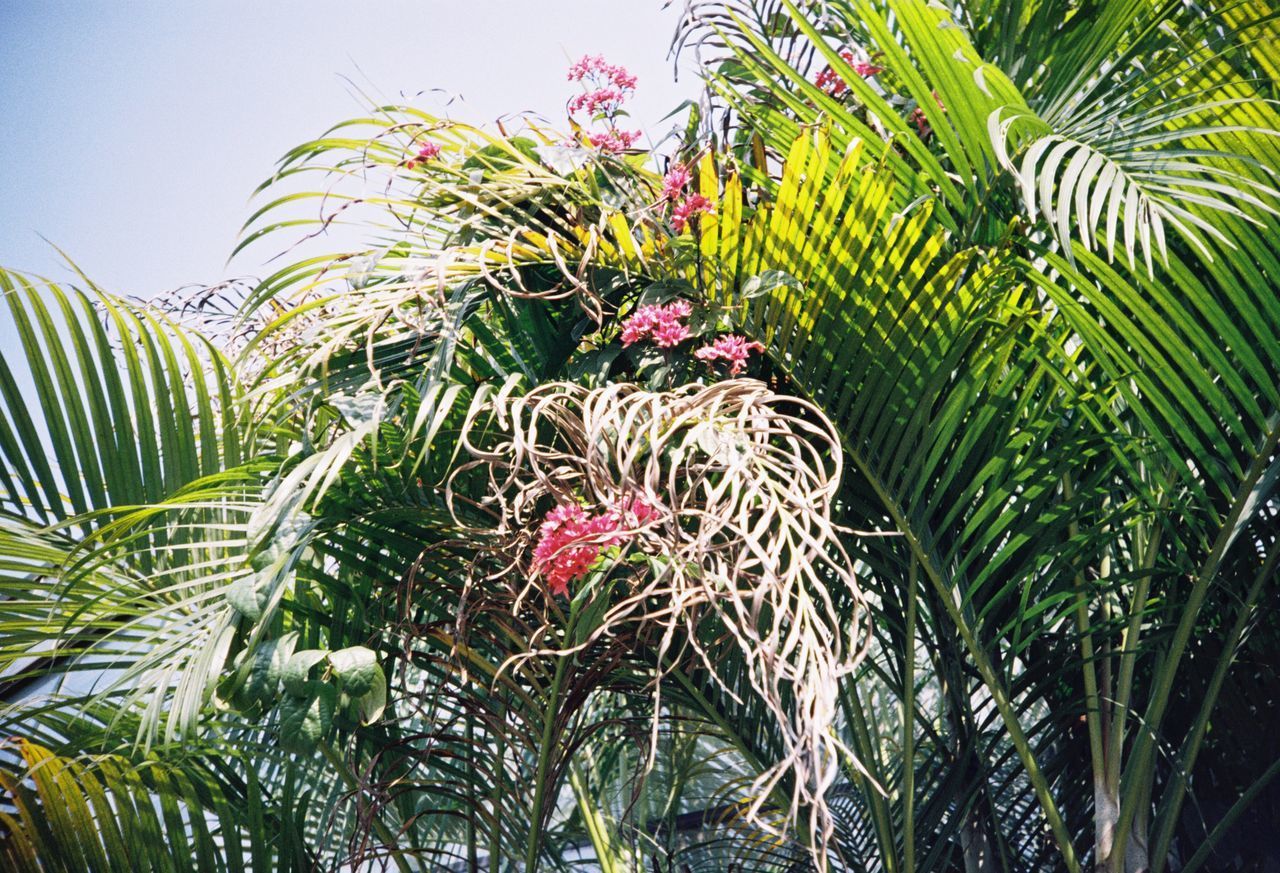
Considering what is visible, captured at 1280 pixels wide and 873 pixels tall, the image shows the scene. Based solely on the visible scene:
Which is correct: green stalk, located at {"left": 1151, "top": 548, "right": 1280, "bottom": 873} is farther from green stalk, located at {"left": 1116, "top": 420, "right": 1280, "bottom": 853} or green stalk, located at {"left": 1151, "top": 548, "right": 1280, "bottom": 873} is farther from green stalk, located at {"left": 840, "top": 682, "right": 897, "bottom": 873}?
green stalk, located at {"left": 840, "top": 682, "right": 897, "bottom": 873}

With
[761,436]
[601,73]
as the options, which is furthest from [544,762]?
[601,73]

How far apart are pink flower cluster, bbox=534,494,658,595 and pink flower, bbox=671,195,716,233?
1.21 ft

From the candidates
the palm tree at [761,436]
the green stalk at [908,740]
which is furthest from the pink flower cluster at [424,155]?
the green stalk at [908,740]

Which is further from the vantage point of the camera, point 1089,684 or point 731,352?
point 1089,684

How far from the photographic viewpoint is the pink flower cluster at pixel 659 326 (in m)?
1.08

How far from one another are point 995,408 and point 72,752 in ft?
4.08

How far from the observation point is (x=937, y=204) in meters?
1.11

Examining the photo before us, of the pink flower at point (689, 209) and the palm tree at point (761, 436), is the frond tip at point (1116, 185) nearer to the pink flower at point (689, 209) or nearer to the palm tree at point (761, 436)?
the palm tree at point (761, 436)

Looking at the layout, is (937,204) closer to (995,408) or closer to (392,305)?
(995,408)

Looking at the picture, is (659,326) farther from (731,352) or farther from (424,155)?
(424,155)

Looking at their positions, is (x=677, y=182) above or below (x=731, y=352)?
above

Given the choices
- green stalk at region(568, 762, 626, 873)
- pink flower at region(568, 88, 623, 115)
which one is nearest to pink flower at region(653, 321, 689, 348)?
pink flower at region(568, 88, 623, 115)

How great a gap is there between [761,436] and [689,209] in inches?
12.8

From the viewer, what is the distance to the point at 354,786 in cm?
137
